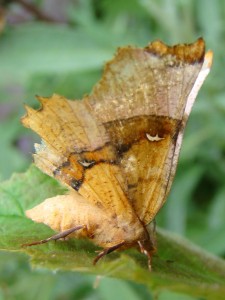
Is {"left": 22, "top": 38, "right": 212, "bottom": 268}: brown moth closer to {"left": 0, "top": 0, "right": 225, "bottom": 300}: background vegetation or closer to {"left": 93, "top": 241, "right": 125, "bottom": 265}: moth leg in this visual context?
{"left": 93, "top": 241, "right": 125, "bottom": 265}: moth leg

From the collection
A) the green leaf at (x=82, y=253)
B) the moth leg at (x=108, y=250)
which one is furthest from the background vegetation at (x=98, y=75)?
the moth leg at (x=108, y=250)

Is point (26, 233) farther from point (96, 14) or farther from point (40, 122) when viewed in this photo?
point (96, 14)

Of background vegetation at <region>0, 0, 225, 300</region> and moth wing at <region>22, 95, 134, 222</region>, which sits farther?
background vegetation at <region>0, 0, 225, 300</region>

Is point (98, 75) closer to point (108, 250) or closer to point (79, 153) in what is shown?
point (79, 153)

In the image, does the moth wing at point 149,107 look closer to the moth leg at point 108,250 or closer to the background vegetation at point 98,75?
the moth leg at point 108,250

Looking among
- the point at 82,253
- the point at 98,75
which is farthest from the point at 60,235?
the point at 98,75

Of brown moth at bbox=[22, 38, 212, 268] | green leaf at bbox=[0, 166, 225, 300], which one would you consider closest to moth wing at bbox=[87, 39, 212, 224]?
brown moth at bbox=[22, 38, 212, 268]

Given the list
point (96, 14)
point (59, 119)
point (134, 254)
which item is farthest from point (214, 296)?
point (96, 14)
